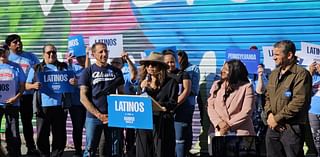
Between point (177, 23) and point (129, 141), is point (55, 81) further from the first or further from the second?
point (177, 23)

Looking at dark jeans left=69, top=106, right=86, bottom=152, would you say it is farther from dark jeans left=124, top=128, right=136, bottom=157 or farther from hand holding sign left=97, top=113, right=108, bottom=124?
hand holding sign left=97, top=113, right=108, bottom=124

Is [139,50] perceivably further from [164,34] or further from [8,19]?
[8,19]

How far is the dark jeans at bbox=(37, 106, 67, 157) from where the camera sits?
9.10 meters

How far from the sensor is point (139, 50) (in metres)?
10.6

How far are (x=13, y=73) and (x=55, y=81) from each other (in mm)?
643

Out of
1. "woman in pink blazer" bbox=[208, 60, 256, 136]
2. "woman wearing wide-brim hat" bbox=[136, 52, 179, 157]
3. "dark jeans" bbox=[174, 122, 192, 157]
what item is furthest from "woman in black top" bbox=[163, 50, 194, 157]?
"woman wearing wide-brim hat" bbox=[136, 52, 179, 157]

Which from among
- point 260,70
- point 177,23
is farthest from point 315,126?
point 177,23

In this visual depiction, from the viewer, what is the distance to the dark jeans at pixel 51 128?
29.9 ft

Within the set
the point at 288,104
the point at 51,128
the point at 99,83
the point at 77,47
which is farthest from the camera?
the point at 77,47

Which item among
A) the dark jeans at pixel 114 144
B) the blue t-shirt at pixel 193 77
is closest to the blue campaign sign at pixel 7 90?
the dark jeans at pixel 114 144

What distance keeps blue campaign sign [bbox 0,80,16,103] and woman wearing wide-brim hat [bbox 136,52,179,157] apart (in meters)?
3.03

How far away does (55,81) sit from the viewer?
896 centimetres

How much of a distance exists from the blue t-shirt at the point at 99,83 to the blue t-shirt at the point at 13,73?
1.60 meters

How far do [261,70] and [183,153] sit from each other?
169 centimetres
